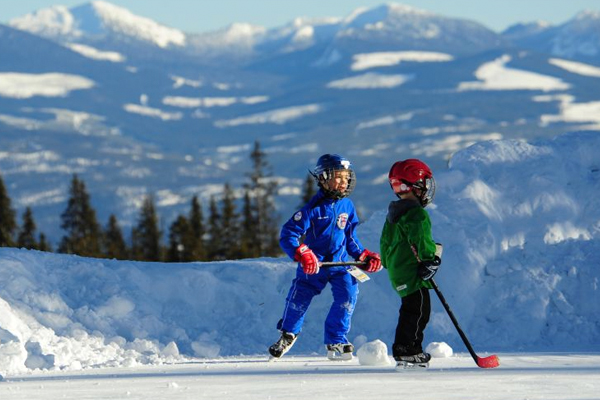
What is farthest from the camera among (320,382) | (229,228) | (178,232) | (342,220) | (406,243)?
(229,228)

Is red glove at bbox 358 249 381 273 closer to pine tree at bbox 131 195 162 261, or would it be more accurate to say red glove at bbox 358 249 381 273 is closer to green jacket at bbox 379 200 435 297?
green jacket at bbox 379 200 435 297

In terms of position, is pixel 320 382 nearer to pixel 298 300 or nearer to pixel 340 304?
pixel 340 304

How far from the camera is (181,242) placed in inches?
2729

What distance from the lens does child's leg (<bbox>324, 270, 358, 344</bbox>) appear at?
10469 millimetres

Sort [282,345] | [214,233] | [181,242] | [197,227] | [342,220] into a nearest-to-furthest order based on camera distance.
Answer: [342,220] < [282,345] < [181,242] < [214,233] < [197,227]

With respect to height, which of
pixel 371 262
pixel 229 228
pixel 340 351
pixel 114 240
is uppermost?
pixel 371 262

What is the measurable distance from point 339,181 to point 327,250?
611 mm

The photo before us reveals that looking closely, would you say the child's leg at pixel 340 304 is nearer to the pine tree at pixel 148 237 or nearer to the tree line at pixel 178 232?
the tree line at pixel 178 232

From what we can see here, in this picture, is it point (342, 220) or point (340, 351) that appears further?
point (340, 351)

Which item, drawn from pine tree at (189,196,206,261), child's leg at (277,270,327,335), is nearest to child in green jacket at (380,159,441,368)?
child's leg at (277,270,327,335)

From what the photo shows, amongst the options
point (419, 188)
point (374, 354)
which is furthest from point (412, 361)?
point (419, 188)

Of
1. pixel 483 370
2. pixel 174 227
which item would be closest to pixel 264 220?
pixel 174 227

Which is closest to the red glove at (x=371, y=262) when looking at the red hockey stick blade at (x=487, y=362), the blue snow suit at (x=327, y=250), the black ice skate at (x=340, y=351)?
the blue snow suit at (x=327, y=250)

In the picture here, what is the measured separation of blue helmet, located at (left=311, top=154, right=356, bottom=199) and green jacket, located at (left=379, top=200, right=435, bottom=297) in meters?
0.88
